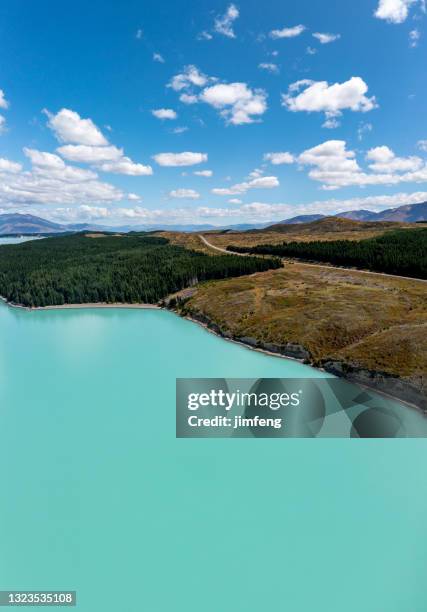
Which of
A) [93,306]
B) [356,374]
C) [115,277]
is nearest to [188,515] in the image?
[356,374]

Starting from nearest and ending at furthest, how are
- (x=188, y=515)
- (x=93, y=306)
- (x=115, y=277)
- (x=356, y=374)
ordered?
(x=188, y=515) → (x=356, y=374) → (x=93, y=306) → (x=115, y=277)

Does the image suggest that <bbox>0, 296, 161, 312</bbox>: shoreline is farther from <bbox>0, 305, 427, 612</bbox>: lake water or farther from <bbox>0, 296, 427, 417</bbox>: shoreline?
<bbox>0, 305, 427, 612</bbox>: lake water

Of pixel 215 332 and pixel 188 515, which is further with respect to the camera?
pixel 215 332

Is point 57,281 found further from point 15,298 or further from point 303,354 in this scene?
point 303,354

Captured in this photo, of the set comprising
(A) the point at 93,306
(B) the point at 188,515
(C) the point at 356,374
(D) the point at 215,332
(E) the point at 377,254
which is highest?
(E) the point at 377,254

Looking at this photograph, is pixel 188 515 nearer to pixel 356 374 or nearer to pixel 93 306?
pixel 356 374

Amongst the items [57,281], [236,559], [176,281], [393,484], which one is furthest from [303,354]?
[57,281]
